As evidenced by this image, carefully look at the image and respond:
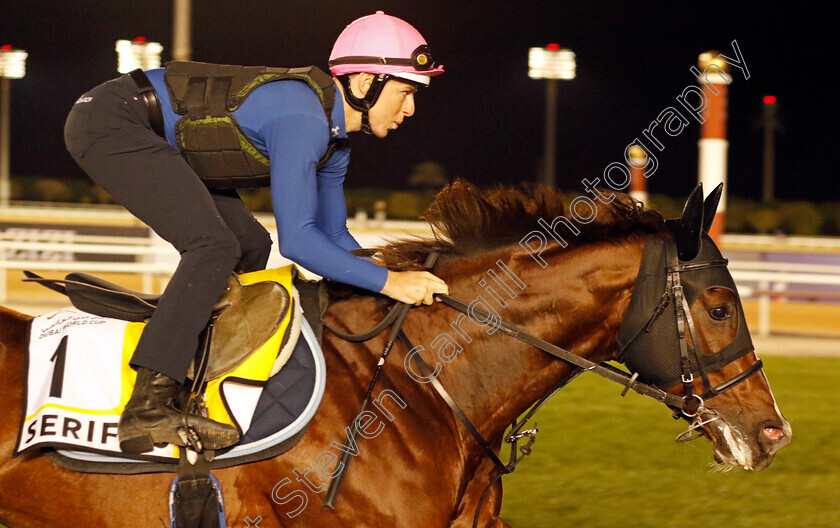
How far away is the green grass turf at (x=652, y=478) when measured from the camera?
4098 millimetres

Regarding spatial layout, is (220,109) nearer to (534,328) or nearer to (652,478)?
(534,328)

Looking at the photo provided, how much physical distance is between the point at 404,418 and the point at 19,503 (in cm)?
107

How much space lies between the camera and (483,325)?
2492 mm

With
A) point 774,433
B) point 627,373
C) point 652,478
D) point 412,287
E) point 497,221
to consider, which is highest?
point 497,221

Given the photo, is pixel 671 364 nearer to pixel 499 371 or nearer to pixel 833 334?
pixel 499 371

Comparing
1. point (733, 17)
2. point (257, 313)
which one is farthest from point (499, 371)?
point (733, 17)

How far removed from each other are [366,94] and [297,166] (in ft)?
1.26

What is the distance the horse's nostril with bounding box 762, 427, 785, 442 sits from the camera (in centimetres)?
234

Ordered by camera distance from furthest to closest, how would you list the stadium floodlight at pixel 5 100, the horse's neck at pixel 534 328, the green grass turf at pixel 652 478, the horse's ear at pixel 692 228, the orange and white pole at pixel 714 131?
the stadium floodlight at pixel 5 100, the orange and white pole at pixel 714 131, the green grass turf at pixel 652 478, the horse's neck at pixel 534 328, the horse's ear at pixel 692 228

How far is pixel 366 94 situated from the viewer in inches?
99.5

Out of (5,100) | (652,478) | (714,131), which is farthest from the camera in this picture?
(5,100)

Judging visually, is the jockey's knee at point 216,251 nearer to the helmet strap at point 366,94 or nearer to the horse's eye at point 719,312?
the helmet strap at point 366,94

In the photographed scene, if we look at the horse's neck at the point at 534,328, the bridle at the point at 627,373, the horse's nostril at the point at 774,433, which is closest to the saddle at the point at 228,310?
the bridle at the point at 627,373

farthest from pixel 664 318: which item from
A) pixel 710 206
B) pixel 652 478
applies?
pixel 652 478
